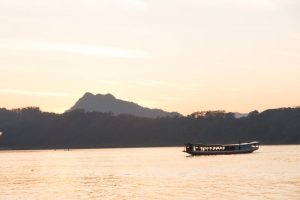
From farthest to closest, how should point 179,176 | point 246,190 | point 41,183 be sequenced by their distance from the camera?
1. point 179,176
2. point 41,183
3. point 246,190

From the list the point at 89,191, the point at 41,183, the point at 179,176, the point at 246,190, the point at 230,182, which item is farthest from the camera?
the point at 179,176

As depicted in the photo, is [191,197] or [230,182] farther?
[230,182]

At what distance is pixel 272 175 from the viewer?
4532 inches

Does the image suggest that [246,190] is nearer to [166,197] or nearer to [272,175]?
[166,197]

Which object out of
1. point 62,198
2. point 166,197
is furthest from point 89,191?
point 166,197

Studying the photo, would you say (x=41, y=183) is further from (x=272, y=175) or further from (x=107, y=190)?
(x=272, y=175)

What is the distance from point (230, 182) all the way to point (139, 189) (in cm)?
1706

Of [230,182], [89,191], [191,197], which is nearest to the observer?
[191,197]

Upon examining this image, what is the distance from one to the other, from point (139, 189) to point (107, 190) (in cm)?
526

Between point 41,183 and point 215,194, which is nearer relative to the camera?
point 215,194

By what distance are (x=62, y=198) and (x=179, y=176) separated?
134 ft

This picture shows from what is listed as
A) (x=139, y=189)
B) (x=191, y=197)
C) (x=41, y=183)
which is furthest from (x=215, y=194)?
(x=41, y=183)

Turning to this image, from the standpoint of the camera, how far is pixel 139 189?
93062 millimetres

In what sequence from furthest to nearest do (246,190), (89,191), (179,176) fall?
(179,176), (89,191), (246,190)
